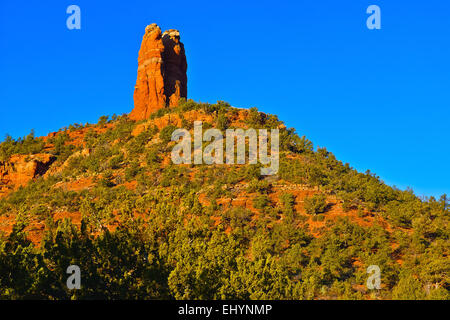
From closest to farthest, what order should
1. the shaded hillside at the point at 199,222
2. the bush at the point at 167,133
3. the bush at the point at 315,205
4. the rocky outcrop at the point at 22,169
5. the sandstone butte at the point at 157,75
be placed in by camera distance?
the shaded hillside at the point at 199,222
the bush at the point at 315,205
the bush at the point at 167,133
the rocky outcrop at the point at 22,169
the sandstone butte at the point at 157,75

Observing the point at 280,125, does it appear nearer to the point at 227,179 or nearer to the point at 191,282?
the point at 227,179

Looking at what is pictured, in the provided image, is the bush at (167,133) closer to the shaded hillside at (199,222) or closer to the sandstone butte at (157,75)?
the shaded hillside at (199,222)

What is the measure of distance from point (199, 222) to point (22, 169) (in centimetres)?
4165

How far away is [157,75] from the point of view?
5894 centimetres

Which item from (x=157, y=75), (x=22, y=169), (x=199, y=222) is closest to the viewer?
(x=199, y=222)

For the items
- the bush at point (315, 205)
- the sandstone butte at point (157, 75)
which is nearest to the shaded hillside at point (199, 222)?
the bush at point (315, 205)

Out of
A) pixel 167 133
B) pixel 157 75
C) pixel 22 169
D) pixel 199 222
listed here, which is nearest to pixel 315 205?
pixel 199 222

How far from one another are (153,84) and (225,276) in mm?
43473

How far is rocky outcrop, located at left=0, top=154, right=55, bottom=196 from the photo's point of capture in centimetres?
5591

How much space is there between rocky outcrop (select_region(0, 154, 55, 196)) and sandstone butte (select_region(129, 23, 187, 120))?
12974 mm

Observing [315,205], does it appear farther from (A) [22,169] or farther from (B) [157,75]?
(A) [22,169]

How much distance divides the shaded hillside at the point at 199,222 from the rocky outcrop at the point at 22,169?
172mm

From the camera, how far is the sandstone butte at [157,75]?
193ft
